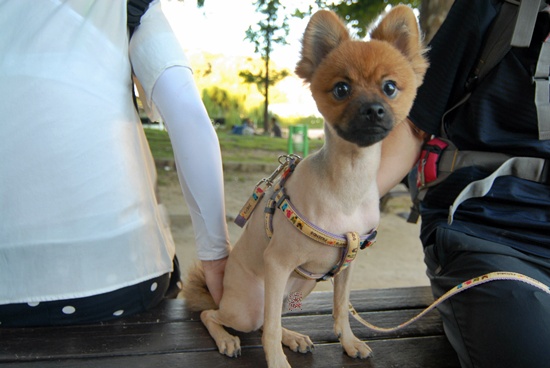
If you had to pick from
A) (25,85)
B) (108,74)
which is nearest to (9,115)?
(25,85)

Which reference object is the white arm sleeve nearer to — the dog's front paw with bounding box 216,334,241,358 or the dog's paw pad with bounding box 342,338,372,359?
the dog's front paw with bounding box 216,334,241,358

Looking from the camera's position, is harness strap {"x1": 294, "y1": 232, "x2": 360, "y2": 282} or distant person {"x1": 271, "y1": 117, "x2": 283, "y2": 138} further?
distant person {"x1": 271, "y1": 117, "x2": 283, "y2": 138}

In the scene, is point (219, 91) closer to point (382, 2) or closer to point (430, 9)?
point (382, 2)

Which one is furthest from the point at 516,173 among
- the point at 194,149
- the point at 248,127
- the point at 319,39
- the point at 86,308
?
the point at 248,127

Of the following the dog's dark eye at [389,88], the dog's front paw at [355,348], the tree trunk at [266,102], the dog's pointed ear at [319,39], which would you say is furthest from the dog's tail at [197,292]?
the tree trunk at [266,102]

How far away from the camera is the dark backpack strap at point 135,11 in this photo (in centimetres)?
160

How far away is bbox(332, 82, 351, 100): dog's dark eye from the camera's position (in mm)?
1455

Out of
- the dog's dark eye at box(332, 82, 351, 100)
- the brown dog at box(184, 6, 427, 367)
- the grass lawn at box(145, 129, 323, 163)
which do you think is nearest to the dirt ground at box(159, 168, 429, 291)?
the grass lawn at box(145, 129, 323, 163)

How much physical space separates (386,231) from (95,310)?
5.51 metres

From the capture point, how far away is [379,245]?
20.3 feet

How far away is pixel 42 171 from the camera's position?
1.49 m

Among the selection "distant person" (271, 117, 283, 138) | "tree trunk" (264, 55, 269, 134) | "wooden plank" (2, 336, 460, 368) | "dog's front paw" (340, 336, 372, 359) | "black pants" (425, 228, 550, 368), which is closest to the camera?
"black pants" (425, 228, 550, 368)

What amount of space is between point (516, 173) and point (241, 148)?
1115 centimetres

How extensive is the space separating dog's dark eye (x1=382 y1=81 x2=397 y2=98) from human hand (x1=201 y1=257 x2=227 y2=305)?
0.92 m
